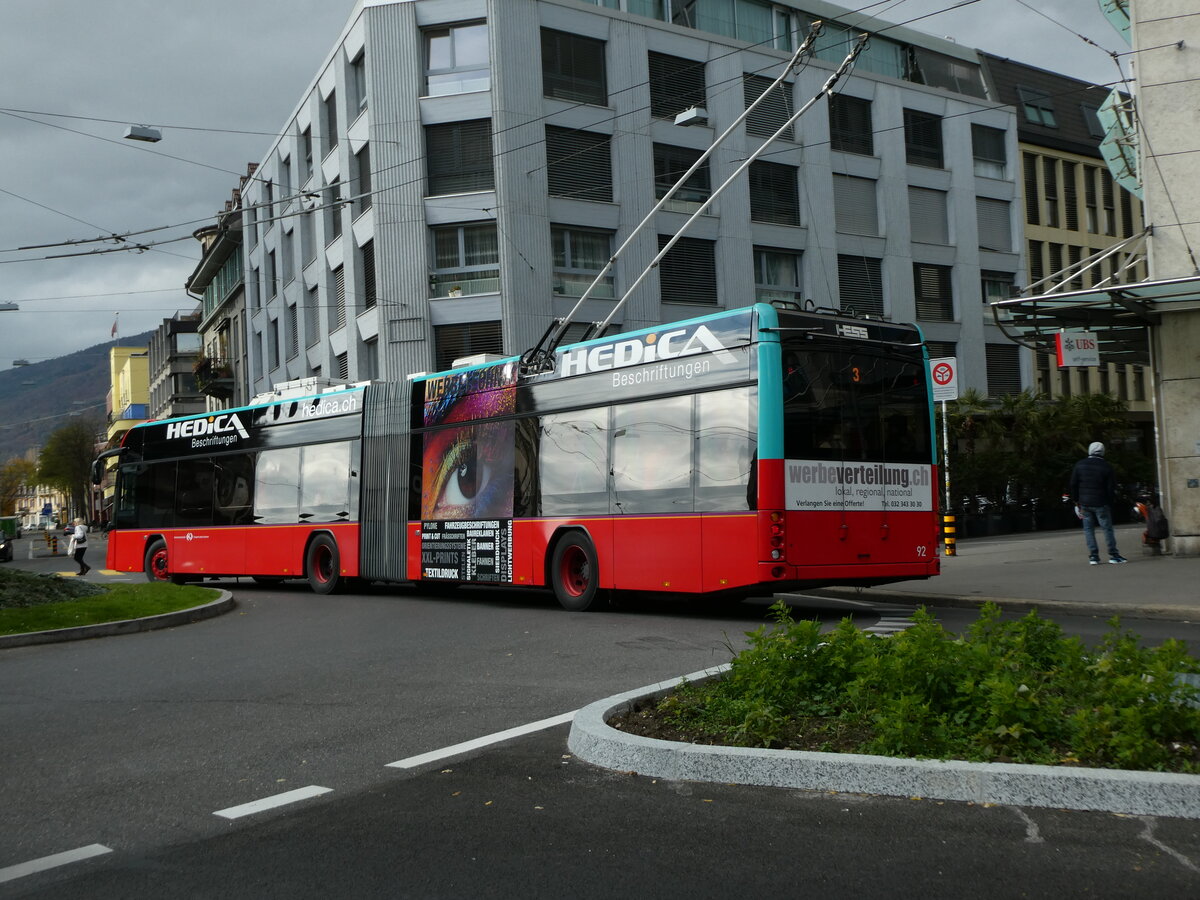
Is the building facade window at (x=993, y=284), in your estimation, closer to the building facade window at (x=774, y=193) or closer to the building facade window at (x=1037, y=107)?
the building facade window at (x=1037, y=107)

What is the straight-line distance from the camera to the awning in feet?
58.2

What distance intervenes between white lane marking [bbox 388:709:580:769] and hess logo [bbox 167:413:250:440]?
15.7m

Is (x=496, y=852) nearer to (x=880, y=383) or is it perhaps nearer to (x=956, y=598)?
(x=880, y=383)

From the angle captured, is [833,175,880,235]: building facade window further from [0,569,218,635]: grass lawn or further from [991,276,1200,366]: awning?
[0,569,218,635]: grass lawn

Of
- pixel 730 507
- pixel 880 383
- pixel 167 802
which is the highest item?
pixel 880 383

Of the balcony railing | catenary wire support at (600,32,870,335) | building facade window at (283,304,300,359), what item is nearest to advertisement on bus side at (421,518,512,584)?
catenary wire support at (600,32,870,335)

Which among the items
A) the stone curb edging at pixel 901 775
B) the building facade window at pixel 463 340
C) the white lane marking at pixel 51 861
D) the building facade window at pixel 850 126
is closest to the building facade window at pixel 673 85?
the building facade window at pixel 850 126

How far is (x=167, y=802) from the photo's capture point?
5.87 metres

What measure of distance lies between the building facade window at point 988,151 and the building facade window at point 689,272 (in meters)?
13.1

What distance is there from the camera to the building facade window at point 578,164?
33531 mm

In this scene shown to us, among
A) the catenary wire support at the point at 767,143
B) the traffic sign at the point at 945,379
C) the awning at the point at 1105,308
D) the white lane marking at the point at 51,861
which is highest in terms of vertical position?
the catenary wire support at the point at 767,143

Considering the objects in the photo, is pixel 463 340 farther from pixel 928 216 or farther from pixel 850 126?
pixel 928 216

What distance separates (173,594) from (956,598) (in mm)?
10972

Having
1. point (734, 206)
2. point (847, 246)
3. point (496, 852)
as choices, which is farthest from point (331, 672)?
point (847, 246)
